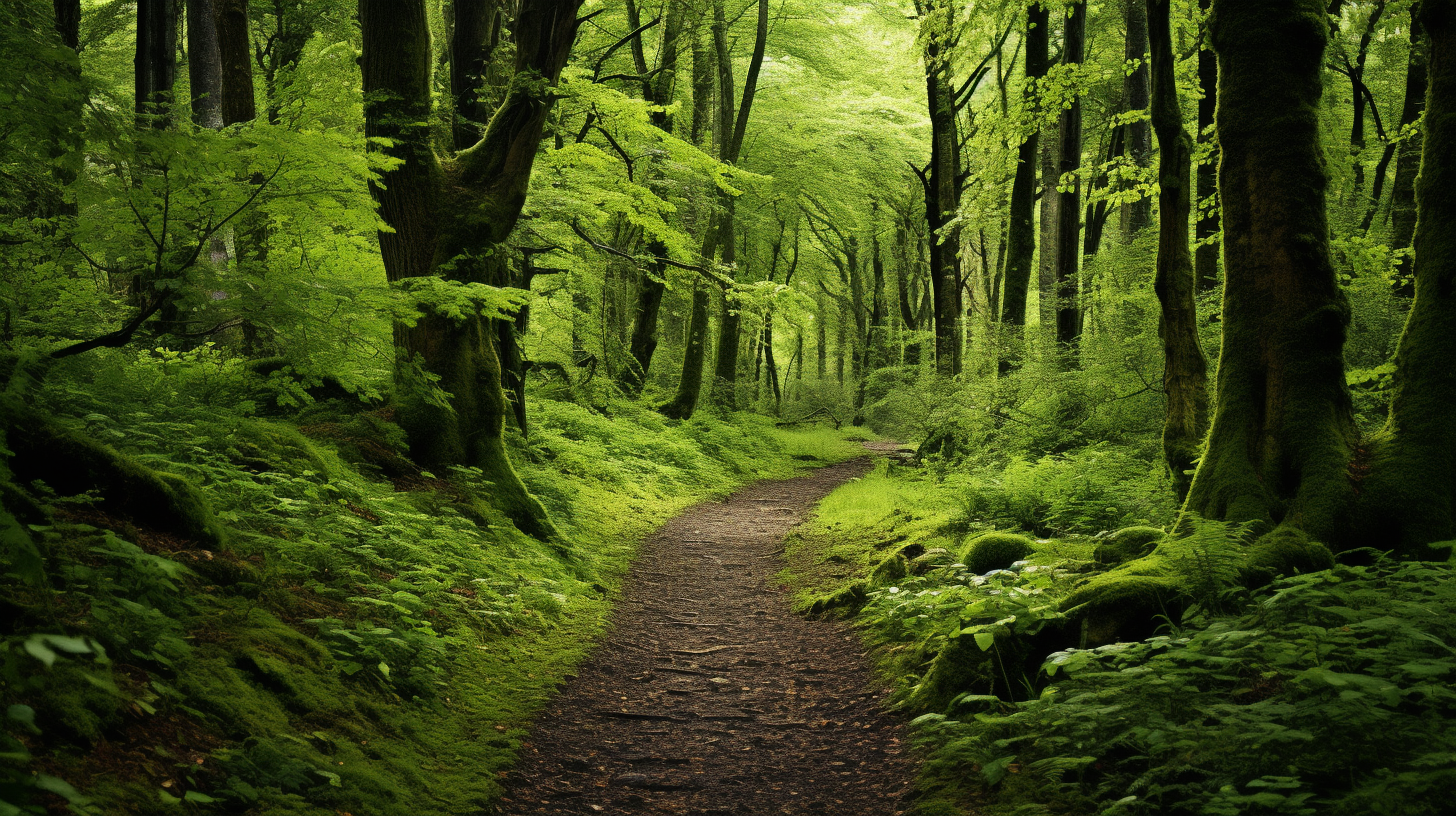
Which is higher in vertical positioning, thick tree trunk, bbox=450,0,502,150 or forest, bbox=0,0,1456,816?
thick tree trunk, bbox=450,0,502,150

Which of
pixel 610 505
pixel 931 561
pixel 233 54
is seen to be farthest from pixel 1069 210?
pixel 233 54

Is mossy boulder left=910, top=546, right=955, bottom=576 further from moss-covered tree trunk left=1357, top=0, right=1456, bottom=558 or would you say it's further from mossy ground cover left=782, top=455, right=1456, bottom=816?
moss-covered tree trunk left=1357, top=0, right=1456, bottom=558

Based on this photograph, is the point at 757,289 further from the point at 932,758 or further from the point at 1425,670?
the point at 1425,670

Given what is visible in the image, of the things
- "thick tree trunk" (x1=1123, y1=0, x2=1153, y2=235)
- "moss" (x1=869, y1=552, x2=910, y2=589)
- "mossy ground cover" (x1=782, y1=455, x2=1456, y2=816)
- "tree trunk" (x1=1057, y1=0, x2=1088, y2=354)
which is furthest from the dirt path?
"thick tree trunk" (x1=1123, y1=0, x2=1153, y2=235)

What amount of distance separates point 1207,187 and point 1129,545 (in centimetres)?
653

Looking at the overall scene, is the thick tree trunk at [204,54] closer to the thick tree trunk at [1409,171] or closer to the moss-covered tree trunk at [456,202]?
the moss-covered tree trunk at [456,202]

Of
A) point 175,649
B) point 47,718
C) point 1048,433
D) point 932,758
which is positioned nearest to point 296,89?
point 175,649

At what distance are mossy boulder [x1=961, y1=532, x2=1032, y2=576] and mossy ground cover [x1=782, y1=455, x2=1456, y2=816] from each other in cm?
13

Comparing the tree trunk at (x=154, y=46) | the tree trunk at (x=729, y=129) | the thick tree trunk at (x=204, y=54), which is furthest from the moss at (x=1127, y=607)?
the tree trunk at (x=154, y=46)

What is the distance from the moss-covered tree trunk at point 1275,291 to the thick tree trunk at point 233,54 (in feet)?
35.7

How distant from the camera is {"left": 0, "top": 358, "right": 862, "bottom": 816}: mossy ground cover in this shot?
8.20ft

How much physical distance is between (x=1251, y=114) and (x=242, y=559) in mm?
6748

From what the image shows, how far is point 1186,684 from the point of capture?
3.23 m

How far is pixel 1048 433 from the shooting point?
1055 cm
